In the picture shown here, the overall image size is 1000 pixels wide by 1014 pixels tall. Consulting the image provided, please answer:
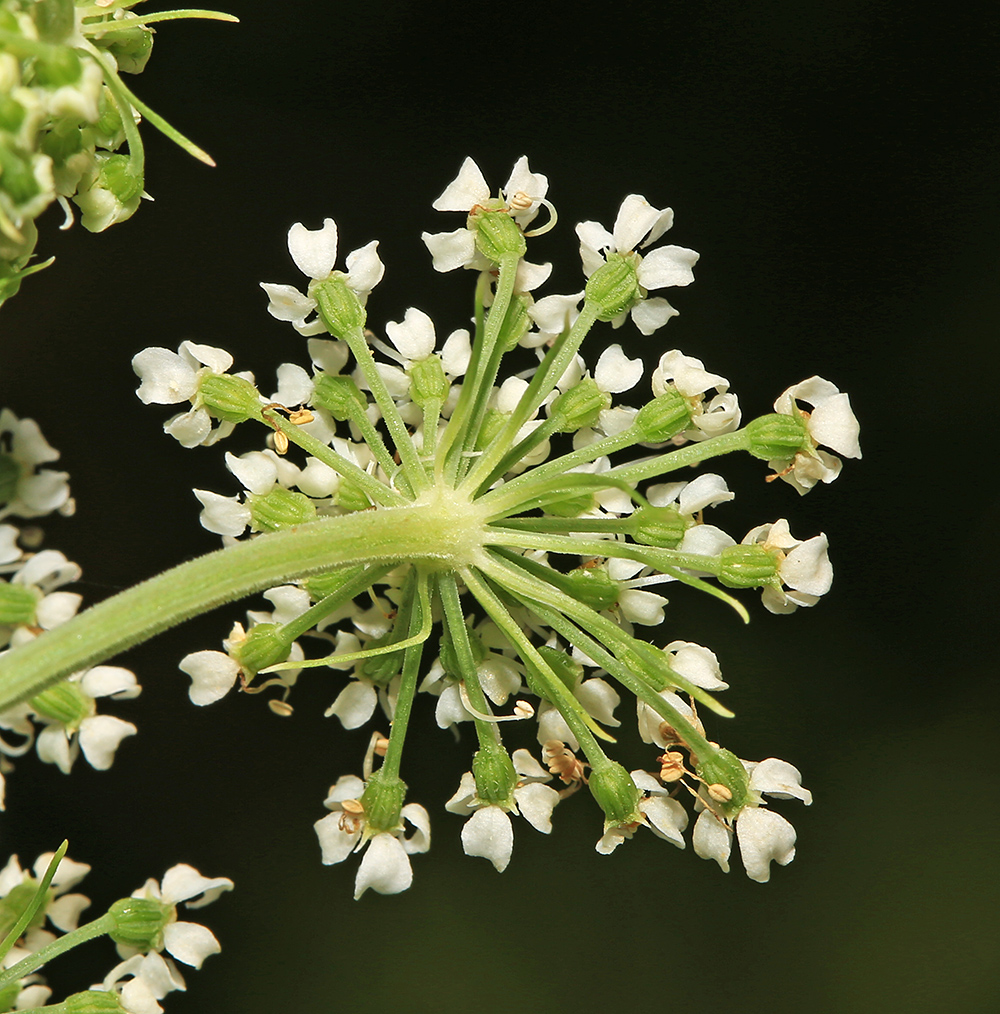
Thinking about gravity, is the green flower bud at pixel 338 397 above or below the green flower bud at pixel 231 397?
below

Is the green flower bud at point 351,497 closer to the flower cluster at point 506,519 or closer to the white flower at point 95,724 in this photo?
the flower cluster at point 506,519

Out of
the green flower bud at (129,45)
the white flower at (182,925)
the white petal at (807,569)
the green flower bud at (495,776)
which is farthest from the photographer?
the white flower at (182,925)

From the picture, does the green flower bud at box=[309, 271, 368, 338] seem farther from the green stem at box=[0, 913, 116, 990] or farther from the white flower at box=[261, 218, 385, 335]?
the green stem at box=[0, 913, 116, 990]

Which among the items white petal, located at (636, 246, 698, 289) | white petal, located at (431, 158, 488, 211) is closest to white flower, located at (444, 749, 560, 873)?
white petal, located at (636, 246, 698, 289)

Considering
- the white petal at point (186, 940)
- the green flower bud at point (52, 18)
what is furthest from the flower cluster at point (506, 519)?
the green flower bud at point (52, 18)

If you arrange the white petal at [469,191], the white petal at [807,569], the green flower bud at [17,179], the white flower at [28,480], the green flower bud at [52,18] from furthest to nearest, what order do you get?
the white flower at [28,480]
the white petal at [469,191]
the white petal at [807,569]
the green flower bud at [52,18]
the green flower bud at [17,179]

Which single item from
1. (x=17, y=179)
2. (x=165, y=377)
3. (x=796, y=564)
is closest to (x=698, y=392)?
(x=796, y=564)

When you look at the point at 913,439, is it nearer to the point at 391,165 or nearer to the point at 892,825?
the point at 892,825
